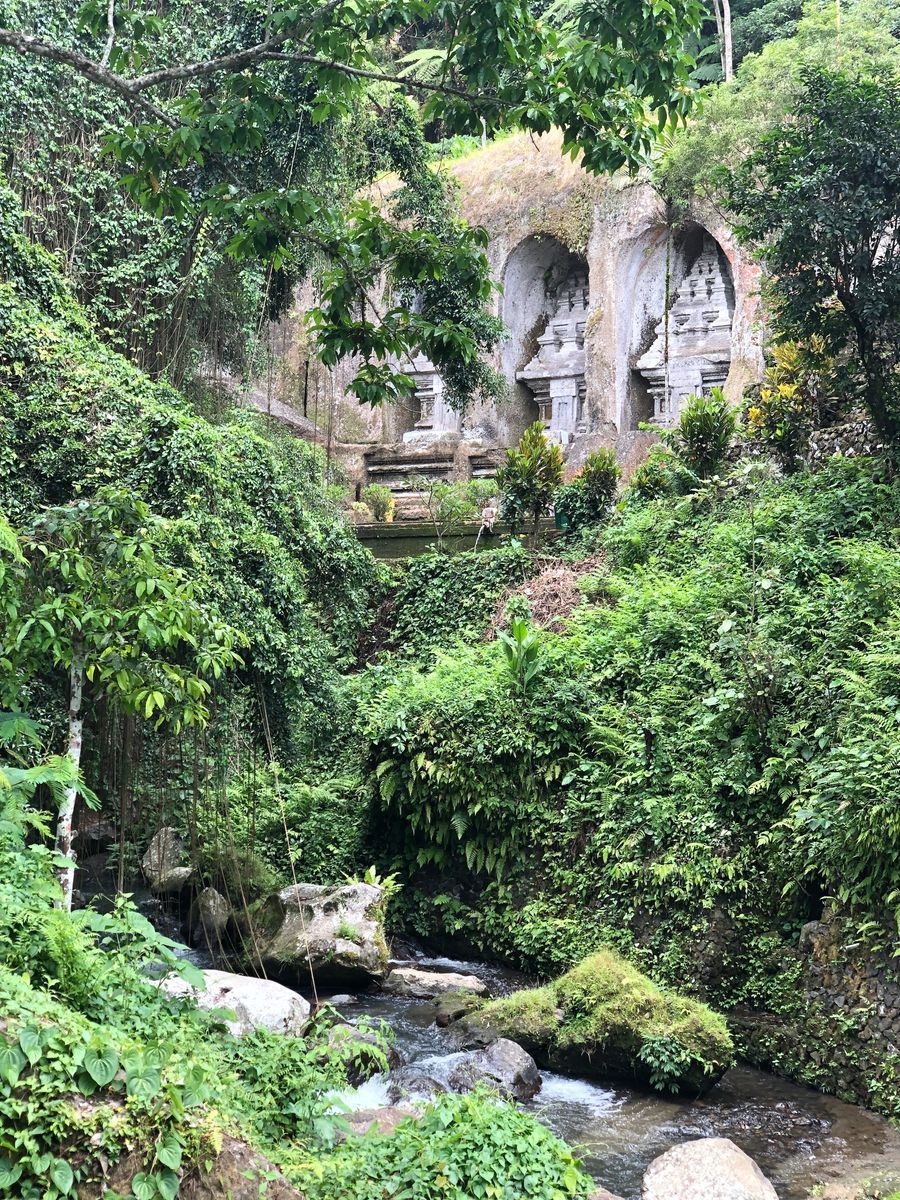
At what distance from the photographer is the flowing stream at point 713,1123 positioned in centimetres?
622

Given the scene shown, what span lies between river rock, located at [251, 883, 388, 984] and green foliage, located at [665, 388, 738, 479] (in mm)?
7391

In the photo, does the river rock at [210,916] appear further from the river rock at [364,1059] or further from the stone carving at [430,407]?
the stone carving at [430,407]

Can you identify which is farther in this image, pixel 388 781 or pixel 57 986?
pixel 388 781

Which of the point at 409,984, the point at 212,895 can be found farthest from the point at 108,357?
the point at 409,984

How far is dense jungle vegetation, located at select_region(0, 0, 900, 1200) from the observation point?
4.62m

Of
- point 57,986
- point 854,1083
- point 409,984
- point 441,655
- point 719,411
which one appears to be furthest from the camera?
point 719,411

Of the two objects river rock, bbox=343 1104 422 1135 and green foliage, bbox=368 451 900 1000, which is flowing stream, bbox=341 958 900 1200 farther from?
green foliage, bbox=368 451 900 1000

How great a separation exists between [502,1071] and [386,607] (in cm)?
896

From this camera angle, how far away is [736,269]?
18.8m

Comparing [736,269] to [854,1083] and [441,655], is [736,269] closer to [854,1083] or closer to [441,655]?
Answer: [441,655]

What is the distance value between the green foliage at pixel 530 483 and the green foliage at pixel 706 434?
1.88m

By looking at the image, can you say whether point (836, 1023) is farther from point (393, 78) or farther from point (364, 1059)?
point (393, 78)

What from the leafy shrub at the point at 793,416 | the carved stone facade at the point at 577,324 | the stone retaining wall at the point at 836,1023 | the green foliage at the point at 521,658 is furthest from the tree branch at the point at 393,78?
the carved stone facade at the point at 577,324

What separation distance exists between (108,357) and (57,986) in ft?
22.5
